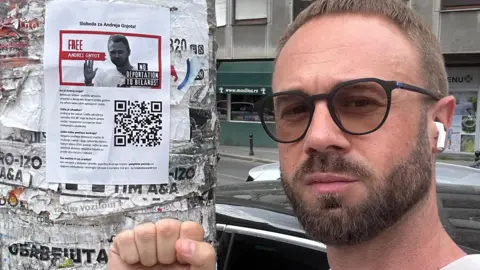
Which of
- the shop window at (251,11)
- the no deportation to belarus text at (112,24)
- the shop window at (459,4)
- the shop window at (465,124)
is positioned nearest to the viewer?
the no deportation to belarus text at (112,24)

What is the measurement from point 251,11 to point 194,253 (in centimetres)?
2077

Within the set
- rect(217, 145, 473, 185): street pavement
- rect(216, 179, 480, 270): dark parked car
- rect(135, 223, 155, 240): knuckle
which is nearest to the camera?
rect(135, 223, 155, 240): knuckle

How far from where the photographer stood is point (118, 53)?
155 centimetres

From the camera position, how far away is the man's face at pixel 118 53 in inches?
60.6

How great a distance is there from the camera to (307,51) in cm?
148

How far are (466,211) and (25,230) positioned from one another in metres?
2.24

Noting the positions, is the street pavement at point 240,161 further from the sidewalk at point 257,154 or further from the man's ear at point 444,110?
the man's ear at point 444,110

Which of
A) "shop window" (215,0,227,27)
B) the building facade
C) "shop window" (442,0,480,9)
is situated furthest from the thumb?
"shop window" (215,0,227,27)

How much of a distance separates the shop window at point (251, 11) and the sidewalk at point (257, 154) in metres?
5.40

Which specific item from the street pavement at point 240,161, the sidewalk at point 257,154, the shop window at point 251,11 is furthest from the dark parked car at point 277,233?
the shop window at point 251,11

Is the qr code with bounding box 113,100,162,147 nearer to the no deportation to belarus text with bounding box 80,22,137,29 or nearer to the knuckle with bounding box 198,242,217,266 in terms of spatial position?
the no deportation to belarus text with bounding box 80,22,137,29

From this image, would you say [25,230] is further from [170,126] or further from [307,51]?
[307,51]

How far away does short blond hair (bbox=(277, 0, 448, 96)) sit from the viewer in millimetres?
1438

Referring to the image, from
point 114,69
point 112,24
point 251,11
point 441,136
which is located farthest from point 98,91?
point 251,11
